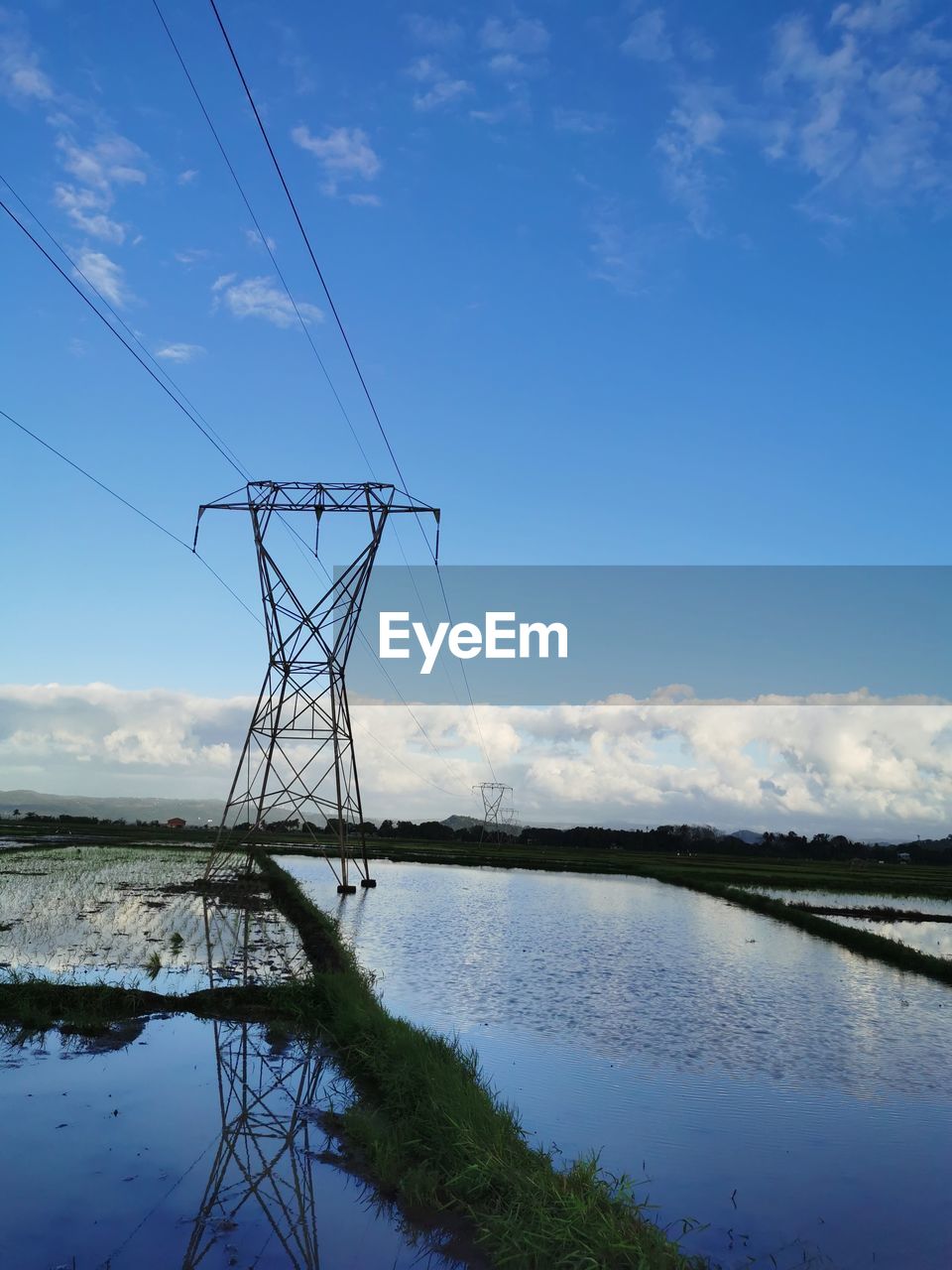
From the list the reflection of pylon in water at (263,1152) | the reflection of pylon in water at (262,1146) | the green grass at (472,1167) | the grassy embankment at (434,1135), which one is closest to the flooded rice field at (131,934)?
the grassy embankment at (434,1135)

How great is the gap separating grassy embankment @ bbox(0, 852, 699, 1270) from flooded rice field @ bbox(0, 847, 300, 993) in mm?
1121

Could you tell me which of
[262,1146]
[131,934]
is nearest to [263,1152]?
[262,1146]

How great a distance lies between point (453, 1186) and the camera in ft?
22.3

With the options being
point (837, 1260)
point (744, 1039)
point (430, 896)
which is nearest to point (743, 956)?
point (744, 1039)

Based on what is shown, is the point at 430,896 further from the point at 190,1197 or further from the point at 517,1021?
the point at 190,1197

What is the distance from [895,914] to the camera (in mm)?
32875

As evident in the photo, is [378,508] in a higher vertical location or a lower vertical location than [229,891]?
higher

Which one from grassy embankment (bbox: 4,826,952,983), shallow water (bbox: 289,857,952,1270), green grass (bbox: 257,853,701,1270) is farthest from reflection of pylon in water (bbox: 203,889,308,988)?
grassy embankment (bbox: 4,826,952,983)

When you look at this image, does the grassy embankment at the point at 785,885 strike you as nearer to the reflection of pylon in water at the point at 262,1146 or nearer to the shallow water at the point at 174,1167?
the reflection of pylon in water at the point at 262,1146

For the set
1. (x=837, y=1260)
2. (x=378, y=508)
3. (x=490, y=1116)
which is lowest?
(x=837, y=1260)

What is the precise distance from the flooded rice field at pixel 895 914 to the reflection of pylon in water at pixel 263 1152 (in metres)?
18.1

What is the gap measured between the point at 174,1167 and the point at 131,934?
38.1 ft

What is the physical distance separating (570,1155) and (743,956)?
14.0 metres

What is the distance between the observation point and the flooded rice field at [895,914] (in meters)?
26.1
